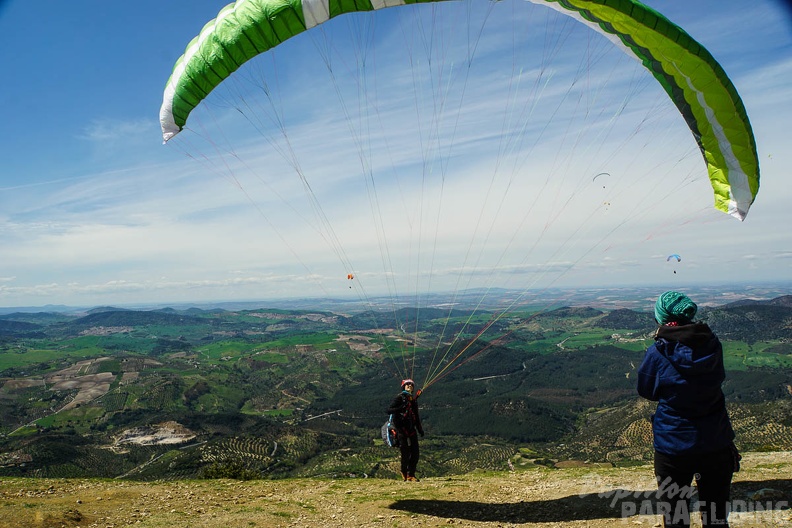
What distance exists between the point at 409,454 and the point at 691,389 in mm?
8002

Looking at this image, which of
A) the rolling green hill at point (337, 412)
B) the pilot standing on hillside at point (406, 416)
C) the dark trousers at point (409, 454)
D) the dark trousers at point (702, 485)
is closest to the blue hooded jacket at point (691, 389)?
the dark trousers at point (702, 485)

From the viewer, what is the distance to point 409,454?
10.8 m

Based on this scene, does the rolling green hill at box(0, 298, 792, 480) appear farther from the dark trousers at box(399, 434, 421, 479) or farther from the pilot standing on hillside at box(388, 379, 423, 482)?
the pilot standing on hillside at box(388, 379, 423, 482)

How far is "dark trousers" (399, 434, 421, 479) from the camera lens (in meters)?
10.6

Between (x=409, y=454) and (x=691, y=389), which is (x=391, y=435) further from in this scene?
(x=691, y=389)

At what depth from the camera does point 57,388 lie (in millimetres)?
151625

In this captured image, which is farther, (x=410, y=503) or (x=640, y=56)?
(x=640, y=56)

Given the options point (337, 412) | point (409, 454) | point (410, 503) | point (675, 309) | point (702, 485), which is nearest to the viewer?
point (702, 485)

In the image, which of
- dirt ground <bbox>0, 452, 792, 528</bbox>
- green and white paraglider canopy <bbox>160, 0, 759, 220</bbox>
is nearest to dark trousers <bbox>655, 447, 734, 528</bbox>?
dirt ground <bbox>0, 452, 792, 528</bbox>

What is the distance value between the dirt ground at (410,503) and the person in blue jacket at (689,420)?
8.91ft

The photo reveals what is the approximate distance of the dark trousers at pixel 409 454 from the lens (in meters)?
10.6

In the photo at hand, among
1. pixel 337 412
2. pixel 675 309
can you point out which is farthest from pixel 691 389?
pixel 337 412

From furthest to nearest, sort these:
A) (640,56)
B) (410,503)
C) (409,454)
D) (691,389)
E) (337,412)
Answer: (337,412)
(409,454)
(640,56)
(410,503)
(691,389)

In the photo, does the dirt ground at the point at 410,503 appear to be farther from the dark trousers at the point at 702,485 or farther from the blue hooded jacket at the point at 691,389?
the blue hooded jacket at the point at 691,389
